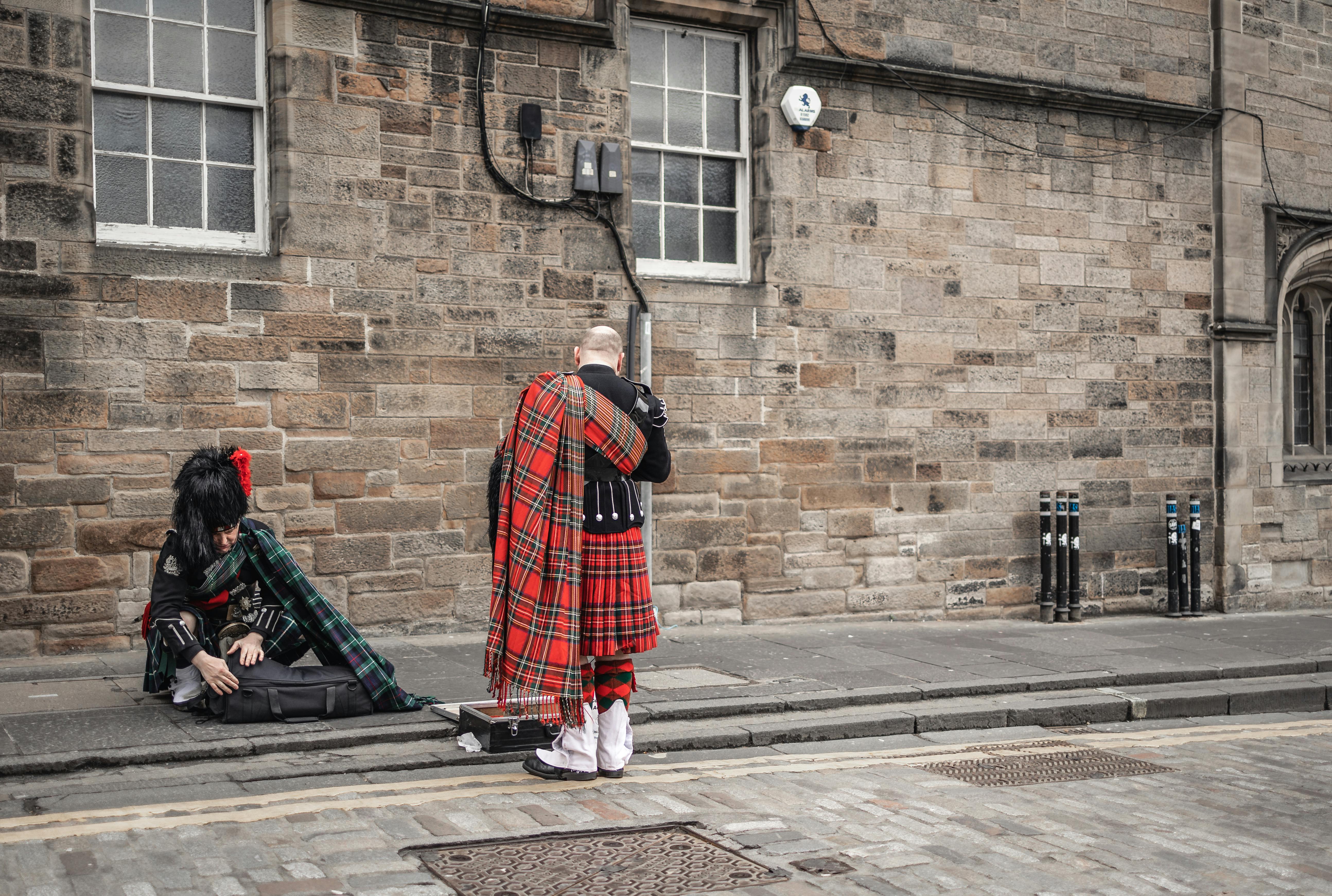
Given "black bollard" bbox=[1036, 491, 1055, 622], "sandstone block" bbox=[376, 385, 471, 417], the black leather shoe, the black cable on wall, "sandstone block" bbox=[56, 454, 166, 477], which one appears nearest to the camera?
the black leather shoe

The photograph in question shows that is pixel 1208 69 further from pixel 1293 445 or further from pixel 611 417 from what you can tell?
pixel 611 417

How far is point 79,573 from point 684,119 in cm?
576

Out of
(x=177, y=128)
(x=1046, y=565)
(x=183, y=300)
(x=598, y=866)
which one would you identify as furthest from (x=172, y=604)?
(x=1046, y=565)

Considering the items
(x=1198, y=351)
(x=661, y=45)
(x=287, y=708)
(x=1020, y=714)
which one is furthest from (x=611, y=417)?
(x=1198, y=351)

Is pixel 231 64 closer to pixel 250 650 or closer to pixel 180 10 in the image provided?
pixel 180 10

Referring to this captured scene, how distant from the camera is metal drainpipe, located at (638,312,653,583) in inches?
369

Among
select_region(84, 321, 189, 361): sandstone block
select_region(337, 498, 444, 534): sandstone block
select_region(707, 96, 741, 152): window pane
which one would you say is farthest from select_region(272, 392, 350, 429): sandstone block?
select_region(707, 96, 741, 152): window pane

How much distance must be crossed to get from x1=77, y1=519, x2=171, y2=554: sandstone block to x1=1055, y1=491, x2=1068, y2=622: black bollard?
736cm

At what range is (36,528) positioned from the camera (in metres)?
7.85

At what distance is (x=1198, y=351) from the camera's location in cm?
1248

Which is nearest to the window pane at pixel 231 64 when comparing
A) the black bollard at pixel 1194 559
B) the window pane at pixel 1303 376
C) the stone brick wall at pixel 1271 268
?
the black bollard at pixel 1194 559

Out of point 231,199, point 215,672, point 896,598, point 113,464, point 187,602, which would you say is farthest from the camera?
point 896,598

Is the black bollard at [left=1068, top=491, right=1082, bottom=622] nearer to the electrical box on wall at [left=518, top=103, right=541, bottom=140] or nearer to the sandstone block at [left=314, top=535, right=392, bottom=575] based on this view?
the electrical box on wall at [left=518, top=103, right=541, bottom=140]

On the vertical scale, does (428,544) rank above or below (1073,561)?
above
